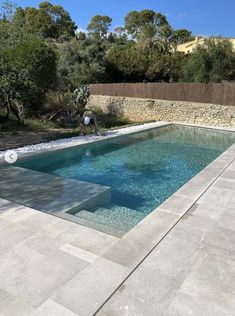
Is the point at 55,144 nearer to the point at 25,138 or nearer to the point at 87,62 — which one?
the point at 25,138

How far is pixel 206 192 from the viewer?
15.9ft

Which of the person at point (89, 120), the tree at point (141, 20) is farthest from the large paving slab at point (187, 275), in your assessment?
the tree at point (141, 20)

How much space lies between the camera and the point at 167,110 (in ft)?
55.7

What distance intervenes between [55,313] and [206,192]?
3.43 m

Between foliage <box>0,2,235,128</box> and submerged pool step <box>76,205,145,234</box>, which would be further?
foliage <box>0,2,235,128</box>

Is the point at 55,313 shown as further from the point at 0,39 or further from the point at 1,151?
the point at 0,39

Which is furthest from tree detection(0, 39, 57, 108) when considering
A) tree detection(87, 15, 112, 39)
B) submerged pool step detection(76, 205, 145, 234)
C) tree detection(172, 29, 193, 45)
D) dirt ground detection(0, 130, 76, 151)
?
tree detection(87, 15, 112, 39)

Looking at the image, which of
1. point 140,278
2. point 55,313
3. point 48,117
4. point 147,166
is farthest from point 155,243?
point 48,117

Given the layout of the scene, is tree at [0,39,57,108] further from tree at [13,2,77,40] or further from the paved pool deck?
tree at [13,2,77,40]

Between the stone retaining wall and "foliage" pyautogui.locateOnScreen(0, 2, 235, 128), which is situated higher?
"foliage" pyautogui.locateOnScreen(0, 2, 235, 128)

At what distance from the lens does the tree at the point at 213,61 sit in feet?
66.3

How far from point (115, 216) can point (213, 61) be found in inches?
758

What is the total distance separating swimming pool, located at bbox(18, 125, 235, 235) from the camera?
187 inches

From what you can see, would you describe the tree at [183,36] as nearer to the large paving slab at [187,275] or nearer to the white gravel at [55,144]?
the white gravel at [55,144]
